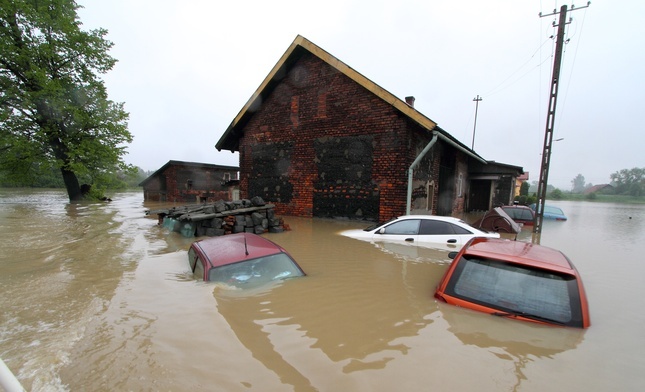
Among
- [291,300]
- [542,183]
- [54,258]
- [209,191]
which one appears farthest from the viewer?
[209,191]

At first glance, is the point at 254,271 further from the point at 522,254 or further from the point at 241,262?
the point at 522,254

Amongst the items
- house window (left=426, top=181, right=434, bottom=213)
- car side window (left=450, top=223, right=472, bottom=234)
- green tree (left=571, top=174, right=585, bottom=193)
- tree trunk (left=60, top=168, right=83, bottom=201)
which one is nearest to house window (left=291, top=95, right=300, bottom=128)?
house window (left=426, top=181, right=434, bottom=213)

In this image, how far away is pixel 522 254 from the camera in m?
2.97

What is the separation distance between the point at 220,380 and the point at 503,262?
2.85m

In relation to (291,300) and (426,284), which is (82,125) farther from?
(426,284)

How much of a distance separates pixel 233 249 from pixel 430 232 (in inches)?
167

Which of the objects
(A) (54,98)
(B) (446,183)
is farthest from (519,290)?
(A) (54,98)

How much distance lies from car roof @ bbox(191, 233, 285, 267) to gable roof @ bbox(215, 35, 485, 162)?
231 inches

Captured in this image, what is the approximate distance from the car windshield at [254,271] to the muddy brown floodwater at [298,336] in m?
0.18

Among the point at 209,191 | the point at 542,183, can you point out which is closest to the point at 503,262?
the point at 542,183

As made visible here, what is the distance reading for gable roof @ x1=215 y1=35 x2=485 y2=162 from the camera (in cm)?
804

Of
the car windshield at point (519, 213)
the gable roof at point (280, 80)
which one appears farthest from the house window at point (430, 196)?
the car windshield at point (519, 213)

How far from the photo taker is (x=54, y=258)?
5664 millimetres

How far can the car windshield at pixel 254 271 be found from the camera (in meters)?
3.70
